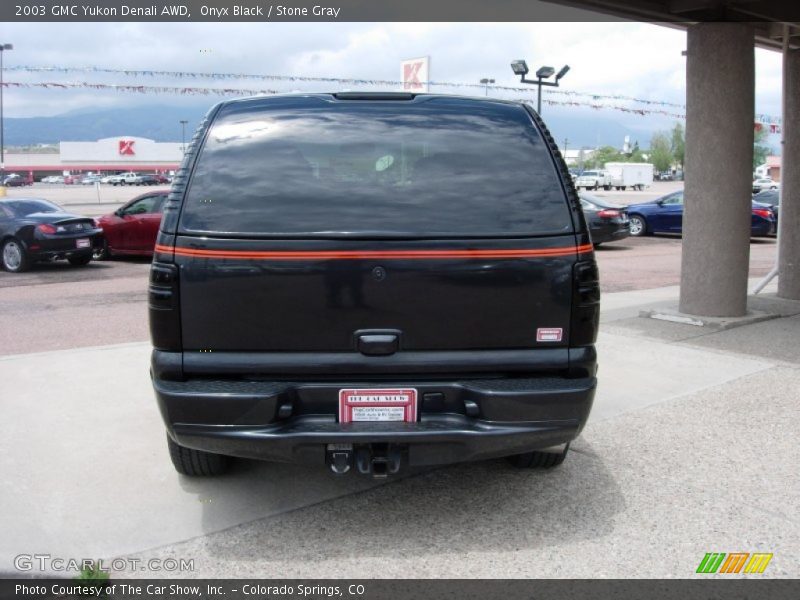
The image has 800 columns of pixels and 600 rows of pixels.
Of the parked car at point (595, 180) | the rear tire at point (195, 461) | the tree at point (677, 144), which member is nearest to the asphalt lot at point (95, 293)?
the rear tire at point (195, 461)

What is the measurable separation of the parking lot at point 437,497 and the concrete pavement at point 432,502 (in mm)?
12

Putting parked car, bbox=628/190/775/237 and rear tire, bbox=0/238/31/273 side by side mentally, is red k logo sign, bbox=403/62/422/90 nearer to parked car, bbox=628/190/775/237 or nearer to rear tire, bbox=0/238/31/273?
parked car, bbox=628/190/775/237

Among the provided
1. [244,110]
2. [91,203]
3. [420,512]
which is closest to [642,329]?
[420,512]

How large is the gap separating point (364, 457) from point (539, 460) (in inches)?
54.7

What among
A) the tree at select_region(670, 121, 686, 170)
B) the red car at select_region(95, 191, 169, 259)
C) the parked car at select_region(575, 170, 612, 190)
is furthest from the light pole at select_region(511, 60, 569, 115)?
the tree at select_region(670, 121, 686, 170)

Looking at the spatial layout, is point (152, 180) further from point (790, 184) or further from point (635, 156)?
point (635, 156)

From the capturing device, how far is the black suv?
350 centimetres

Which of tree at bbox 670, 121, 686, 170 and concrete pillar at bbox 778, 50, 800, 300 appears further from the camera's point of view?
tree at bbox 670, 121, 686, 170

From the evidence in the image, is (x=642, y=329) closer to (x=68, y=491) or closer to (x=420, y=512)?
(x=420, y=512)

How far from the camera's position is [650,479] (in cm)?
454

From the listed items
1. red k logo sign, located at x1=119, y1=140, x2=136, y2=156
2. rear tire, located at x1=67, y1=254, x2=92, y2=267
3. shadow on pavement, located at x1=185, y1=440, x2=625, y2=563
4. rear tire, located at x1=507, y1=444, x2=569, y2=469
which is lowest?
shadow on pavement, located at x1=185, y1=440, x2=625, y2=563

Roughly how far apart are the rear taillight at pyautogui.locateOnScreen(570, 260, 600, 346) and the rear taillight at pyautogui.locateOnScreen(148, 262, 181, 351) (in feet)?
5.73

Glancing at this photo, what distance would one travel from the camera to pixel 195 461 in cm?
435

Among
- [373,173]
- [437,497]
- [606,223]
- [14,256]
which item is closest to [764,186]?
[606,223]
